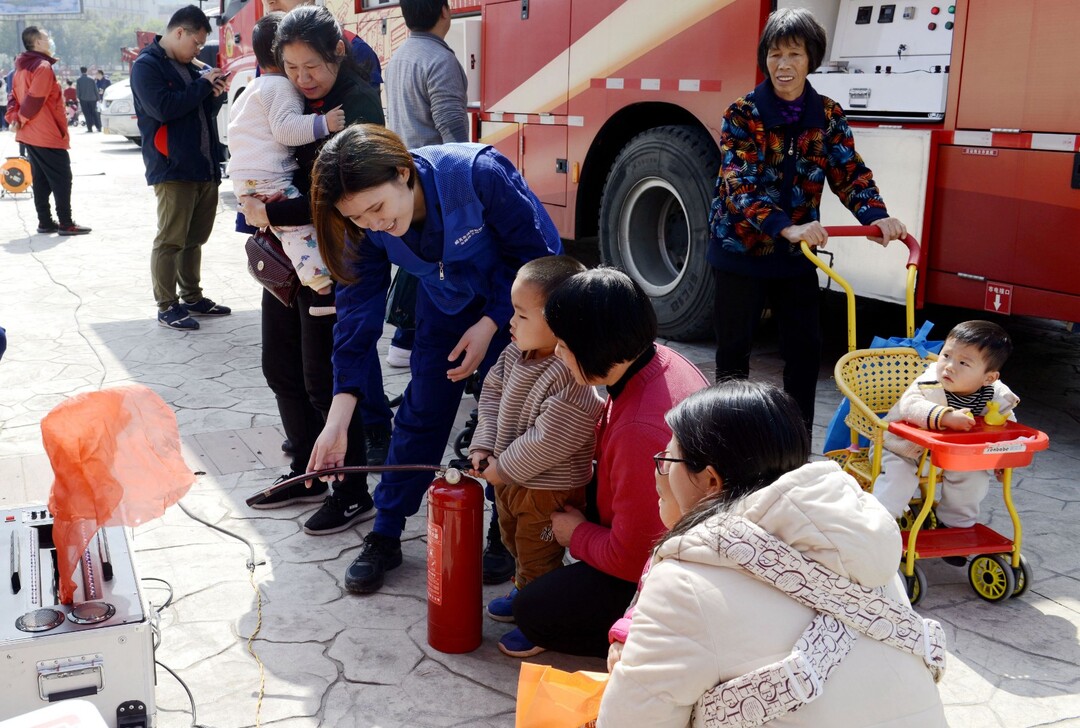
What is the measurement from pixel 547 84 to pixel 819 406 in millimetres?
2855

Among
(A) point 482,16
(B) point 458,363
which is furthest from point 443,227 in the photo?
(A) point 482,16

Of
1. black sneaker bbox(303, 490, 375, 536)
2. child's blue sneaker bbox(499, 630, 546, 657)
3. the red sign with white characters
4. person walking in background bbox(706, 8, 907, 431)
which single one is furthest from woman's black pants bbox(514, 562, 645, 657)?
the red sign with white characters

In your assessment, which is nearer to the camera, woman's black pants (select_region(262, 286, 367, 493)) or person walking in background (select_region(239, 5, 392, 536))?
person walking in background (select_region(239, 5, 392, 536))

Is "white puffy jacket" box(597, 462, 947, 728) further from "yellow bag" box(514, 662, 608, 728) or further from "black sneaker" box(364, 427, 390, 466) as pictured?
"black sneaker" box(364, 427, 390, 466)

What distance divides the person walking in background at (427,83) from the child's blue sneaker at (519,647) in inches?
104

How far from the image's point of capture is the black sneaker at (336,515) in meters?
3.77

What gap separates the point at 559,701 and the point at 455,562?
Result: 895 millimetres

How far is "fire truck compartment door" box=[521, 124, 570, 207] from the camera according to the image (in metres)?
6.75

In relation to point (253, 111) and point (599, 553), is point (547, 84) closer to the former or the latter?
point (253, 111)

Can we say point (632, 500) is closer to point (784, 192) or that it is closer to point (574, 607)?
point (574, 607)

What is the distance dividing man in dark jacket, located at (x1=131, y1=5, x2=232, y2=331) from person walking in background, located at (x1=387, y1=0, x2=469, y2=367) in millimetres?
1491

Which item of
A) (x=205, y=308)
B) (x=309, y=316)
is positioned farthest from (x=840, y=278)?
(x=205, y=308)

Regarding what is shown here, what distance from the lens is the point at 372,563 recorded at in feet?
11.0

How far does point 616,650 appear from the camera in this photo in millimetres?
1924
